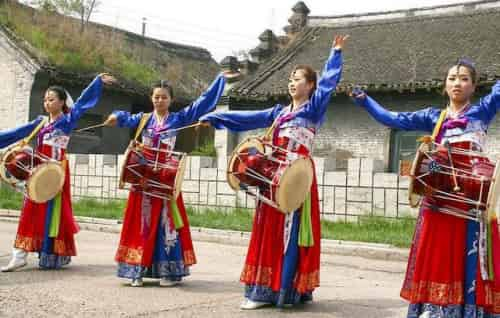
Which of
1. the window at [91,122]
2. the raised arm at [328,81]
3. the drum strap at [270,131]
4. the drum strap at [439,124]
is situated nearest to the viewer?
the drum strap at [439,124]

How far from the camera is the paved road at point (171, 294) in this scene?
5.54m

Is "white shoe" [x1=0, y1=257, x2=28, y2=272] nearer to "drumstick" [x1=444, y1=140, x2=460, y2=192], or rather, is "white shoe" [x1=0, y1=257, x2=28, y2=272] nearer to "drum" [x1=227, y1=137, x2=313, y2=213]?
"drum" [x1=227, y1=137, x2=313, y2=213]

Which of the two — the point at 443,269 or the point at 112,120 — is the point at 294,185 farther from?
the point at 112,120

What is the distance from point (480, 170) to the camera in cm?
483

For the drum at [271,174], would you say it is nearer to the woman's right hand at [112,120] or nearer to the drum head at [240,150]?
the drum head at [240,150]

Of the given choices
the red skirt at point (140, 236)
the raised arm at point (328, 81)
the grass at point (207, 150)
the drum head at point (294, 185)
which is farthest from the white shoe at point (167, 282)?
the grass at point (207, 150)

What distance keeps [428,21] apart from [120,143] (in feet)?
29.5

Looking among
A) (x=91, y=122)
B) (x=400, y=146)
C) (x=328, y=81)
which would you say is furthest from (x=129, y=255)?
(x=91, y=122)

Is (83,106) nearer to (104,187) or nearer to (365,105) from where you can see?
(365,105)

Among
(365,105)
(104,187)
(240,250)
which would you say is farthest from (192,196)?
(365,105)

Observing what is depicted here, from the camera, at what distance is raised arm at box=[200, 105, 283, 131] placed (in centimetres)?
604

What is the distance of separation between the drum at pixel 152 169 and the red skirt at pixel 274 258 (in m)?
1.31

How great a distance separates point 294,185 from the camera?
549cm

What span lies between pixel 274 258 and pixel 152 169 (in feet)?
5.53
